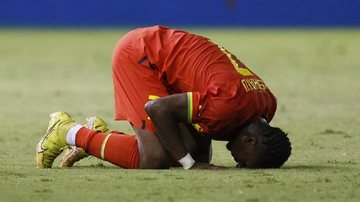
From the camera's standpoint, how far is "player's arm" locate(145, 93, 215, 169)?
6.51 metres

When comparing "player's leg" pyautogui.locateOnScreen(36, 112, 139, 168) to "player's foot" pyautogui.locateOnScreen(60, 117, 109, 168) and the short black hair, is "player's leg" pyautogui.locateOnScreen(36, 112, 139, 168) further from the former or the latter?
the short black hair

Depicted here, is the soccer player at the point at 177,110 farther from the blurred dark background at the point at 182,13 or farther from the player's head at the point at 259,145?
the blurred dark background at the point at 182,13

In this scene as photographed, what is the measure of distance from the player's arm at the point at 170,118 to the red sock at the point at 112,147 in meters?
0.32

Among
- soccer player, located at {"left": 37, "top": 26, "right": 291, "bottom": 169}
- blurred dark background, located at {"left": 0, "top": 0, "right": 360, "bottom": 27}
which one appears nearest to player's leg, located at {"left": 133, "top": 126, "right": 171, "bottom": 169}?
soccer player, located at {"left": 37, "top": 26, "right": 291, "bottom": 169}

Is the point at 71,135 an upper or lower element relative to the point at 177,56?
lower

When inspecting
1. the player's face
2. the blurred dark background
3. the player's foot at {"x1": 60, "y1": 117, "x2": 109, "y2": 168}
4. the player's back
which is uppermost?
the player's back

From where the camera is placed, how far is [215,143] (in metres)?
9.12

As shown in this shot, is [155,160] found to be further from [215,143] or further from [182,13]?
[182,13]

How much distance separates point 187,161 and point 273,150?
0.54m

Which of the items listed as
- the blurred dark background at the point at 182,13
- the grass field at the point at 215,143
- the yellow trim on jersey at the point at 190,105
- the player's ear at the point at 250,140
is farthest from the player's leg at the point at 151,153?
the blurred dark background at the point at 182,13

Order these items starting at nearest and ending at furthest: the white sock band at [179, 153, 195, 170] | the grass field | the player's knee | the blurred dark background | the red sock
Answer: the grass field → the white sock band at [179, 153, 195, 170] → the player's knee → the red sock → the blurred dark background

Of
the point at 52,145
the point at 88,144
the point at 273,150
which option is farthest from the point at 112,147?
the point at 273,150

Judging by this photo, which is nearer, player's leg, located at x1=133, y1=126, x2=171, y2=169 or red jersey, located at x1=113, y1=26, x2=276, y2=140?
red jersey, located at x1=113, y1=26, x2=276, y2=140

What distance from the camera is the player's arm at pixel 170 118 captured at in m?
6.51
